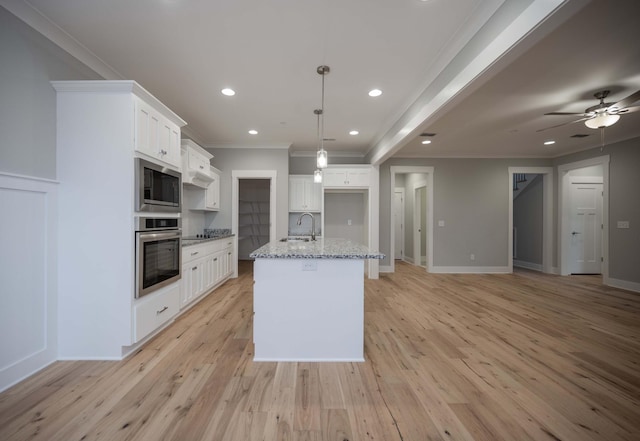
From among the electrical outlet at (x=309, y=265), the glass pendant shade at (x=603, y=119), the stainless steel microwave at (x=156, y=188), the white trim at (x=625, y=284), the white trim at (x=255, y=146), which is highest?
the white trim at (x=255, y=146)


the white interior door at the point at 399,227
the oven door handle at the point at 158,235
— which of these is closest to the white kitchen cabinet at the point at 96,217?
the oven door handle at the point at 158,235

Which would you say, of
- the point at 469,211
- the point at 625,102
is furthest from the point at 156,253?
the point at 469,211

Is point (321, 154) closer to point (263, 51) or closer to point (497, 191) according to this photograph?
point (263, 51)

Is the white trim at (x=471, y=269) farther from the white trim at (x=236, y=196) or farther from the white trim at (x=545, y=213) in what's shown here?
the white trim at (x=236, y=196)

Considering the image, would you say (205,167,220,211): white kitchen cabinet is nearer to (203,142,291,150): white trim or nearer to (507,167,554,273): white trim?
(203,142,291,150): white trim

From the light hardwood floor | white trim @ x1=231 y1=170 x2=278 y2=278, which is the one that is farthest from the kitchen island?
white trim @ x1=231 y1=170 x2=278 y2=278

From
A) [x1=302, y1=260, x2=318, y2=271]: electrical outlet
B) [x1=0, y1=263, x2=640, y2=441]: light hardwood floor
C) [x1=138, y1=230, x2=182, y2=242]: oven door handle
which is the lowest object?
[x1=0, y1=263, x2=640, y2=441]: light hardwood floor

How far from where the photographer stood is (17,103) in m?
1.98

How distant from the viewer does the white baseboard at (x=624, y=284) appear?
4715 millimetres

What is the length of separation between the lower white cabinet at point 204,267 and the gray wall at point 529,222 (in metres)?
7.00

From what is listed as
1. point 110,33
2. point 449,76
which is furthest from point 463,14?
point 110,33

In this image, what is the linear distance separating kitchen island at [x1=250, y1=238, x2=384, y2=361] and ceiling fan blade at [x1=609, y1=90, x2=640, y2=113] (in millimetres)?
3177

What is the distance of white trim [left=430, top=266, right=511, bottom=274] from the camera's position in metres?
6.23

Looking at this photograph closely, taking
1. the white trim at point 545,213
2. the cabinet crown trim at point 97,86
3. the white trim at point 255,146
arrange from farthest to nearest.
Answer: the white trim at point 545,213
the white trim at point 255,146
the cabinet crown trim at point 97,86
